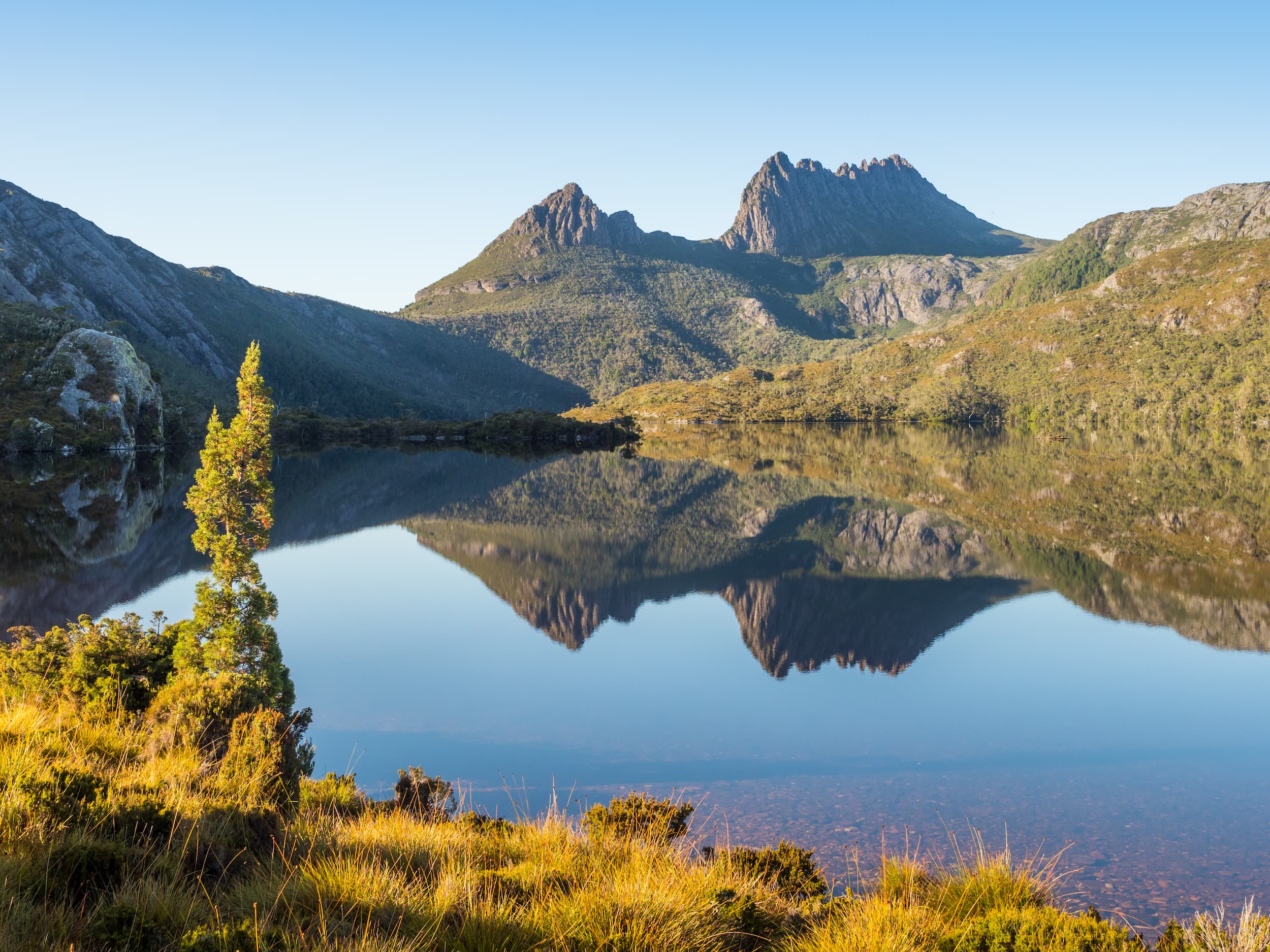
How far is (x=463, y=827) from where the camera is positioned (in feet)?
26.3

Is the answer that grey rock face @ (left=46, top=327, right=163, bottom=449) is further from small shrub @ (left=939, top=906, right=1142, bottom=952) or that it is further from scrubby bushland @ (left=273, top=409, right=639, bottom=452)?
small shrub @ (left=939, top=906, right=1142, bottom=952)

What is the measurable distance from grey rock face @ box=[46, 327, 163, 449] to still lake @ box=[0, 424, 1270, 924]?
51.0 m

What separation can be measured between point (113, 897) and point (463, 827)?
3.41 metres

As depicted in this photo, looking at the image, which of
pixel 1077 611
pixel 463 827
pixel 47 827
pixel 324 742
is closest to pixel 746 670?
pixel 324 742

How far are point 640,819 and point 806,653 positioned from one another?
32.5ft

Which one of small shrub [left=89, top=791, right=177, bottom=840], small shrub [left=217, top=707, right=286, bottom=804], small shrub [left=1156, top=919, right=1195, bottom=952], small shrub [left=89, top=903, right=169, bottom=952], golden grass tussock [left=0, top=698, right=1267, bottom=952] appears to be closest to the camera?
small shrub [left=89, top=903, right=169, bottom=952]

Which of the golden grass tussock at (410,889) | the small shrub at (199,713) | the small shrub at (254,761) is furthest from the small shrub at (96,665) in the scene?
the golden grass tussock at (410,889)

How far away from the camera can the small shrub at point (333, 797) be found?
8.57 m

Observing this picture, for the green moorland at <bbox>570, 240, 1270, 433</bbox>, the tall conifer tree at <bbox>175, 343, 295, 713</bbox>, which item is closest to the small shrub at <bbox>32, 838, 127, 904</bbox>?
the tall conifer tree at <bbox>175, 343, 295, 713</bbox>

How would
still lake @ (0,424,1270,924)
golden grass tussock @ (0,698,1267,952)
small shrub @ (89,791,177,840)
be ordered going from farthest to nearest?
1. still lake @ (0,424,1270,924)
2. small shrub @ (89,791,177,840)
3. golden grass tussock @ (0,698,1267,952)

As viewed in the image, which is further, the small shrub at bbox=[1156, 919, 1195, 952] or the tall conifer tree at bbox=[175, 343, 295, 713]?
the tall conifer tree at bbox=[175, 343, 295, 713]

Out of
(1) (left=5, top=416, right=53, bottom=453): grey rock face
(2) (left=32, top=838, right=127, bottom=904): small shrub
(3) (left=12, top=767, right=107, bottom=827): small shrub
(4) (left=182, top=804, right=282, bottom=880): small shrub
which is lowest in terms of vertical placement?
(4) (left=182, top=804, right=282, bottom=880): small shrub

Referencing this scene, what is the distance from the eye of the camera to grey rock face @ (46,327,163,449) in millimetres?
86312

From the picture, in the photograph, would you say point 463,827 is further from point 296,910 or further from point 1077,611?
Answer: point 1077,611
